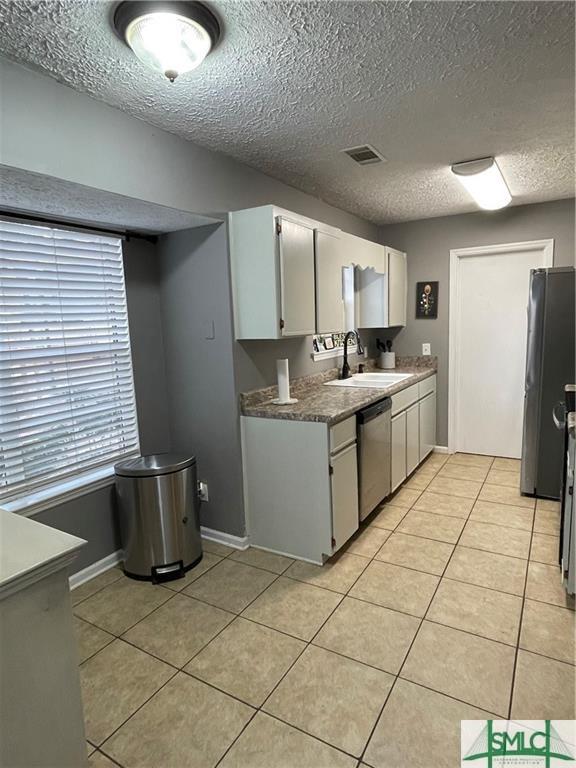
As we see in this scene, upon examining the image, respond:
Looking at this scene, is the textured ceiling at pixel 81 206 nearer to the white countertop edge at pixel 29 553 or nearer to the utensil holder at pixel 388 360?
the white countertop edge at pixel 29 553

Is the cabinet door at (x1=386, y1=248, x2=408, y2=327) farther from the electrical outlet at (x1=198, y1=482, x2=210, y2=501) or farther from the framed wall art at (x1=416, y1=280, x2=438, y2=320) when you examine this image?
the electrical outlet at (x1=198, y1=482, x2=210, y2=501)

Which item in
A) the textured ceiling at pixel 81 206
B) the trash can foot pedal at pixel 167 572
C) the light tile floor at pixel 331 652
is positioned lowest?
the light tile floor at pixel 331 652

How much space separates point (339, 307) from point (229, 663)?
228 cm

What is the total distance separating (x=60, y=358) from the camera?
7.70 feet

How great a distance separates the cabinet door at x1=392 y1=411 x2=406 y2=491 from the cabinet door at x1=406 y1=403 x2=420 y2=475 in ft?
0.36

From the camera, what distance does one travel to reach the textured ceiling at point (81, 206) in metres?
1.77

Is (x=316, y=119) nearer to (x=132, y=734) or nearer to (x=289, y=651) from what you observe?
(x=289, y=651)

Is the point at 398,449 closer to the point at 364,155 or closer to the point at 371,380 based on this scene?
the point at 371,380

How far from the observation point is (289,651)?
1.91 meters

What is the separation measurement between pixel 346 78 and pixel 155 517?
2321mm

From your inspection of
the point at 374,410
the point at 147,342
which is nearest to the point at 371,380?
the point at 374,410

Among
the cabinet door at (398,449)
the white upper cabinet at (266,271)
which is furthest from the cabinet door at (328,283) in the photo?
the cabinet door at (398,449)

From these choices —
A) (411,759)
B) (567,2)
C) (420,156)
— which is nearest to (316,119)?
(420,156)

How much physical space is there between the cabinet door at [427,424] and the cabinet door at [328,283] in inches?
55.2
